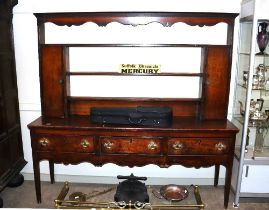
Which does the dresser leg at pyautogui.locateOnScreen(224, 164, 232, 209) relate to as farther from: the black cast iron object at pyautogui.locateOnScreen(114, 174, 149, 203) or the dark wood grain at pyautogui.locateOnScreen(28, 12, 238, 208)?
the black cast iron object at pyautogui.locateOnScreen(114, 174, 149, 203)

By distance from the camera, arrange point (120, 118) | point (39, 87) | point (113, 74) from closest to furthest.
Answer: point (120, 118), point (113, 74), point (39, 87)

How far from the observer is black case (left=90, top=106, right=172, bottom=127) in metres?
2.71

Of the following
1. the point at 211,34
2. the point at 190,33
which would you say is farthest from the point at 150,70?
the point at 211,34

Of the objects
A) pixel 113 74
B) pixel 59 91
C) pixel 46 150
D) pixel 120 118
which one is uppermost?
pixel 113 74

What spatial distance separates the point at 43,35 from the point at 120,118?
133cm

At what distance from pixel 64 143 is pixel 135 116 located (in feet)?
2.65

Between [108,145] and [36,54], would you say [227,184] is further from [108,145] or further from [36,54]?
[36,54]

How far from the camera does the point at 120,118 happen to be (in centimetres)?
276

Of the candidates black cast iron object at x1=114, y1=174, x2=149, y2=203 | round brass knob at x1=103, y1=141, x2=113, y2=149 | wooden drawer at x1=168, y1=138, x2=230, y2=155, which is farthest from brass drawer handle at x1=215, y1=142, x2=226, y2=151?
round brass knob at x1=103, y1=141, x2=113, y2=149

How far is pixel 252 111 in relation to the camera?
2889mm

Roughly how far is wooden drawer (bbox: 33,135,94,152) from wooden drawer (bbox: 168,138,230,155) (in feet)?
2.84

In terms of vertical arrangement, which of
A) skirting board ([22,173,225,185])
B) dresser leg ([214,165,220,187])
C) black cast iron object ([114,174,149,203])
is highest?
black cast iron object ([114,174,149,203])

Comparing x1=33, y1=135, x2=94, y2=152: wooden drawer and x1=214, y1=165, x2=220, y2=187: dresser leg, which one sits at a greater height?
x1=33, y1=135, x2=94, y2=152: wooden drawer

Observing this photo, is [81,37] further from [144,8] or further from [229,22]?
[229,22]
